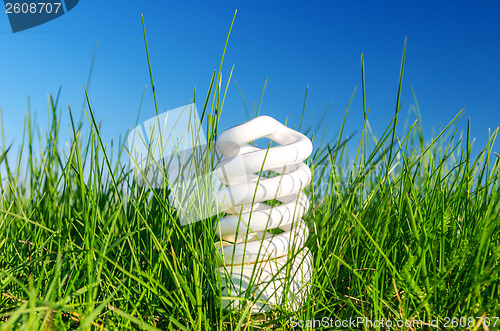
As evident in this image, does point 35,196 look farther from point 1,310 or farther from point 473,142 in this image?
point 473,142

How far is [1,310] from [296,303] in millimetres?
969

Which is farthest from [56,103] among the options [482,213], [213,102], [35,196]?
[482,213]

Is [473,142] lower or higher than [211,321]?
higher

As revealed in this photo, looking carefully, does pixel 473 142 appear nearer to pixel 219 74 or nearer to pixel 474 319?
pixel 474 319

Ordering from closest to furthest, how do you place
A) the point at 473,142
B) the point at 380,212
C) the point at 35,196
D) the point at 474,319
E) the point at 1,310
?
the point at 474,319 → the point at 1,310 → the point at 380,212 → the point at 473,142 → the point at 35,196

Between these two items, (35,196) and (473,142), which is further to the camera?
(35,196)

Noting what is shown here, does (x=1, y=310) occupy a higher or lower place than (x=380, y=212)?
lower

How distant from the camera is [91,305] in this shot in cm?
102

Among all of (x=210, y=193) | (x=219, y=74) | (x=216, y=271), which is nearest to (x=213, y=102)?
(x=219, y=74)

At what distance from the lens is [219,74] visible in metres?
1.12

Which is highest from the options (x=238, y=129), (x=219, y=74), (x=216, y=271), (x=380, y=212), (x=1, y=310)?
(x=219, y=74)

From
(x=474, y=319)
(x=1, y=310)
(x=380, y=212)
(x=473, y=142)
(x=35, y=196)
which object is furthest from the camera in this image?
(x=35, y=196)

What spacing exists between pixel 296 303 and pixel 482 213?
0.78 m

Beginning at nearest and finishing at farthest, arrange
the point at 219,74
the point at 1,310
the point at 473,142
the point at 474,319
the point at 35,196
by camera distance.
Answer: the point at 474,319
the point at 219,74
the point at 1,310
the point at 473,142
the point at 35,196
